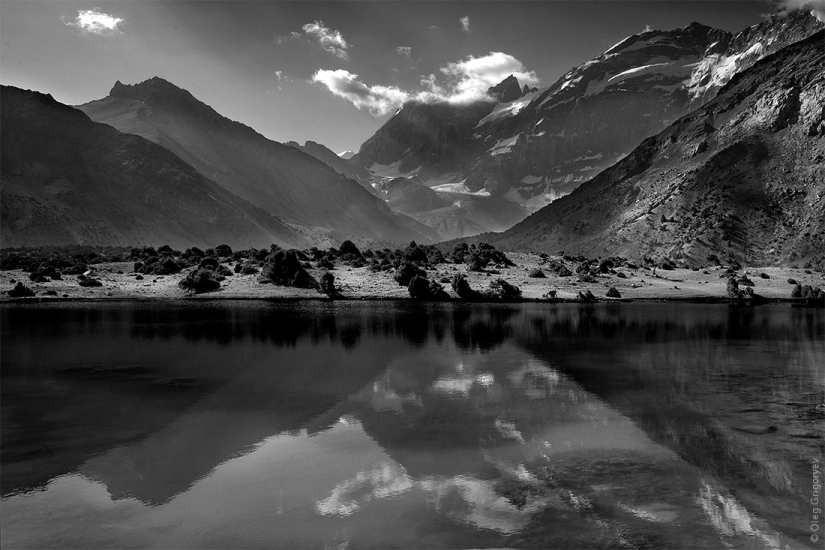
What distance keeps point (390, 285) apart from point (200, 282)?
2210cm

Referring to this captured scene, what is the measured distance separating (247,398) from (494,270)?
58.3 metres

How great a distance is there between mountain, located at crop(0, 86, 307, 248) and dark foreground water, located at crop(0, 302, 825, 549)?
436 feet

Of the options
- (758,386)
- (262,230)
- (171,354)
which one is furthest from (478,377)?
(262,230)

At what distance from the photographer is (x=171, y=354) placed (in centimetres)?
2939

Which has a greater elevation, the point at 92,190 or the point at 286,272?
the point at 92,190

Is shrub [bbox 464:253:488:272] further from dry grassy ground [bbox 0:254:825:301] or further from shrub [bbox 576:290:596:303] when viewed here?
shrub [bbox 576:290:596:303]

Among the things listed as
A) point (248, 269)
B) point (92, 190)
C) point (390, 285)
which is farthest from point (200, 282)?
point (92, 190)

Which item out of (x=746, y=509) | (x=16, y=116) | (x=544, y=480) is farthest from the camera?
(x=16, y=116)

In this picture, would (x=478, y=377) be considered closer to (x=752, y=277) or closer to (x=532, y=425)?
(x=532, y=425)

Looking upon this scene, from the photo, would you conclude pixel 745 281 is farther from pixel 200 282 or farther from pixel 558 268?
pixel 200 282

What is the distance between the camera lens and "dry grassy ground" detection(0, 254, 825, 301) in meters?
62.3

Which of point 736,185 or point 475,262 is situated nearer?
point 475,262

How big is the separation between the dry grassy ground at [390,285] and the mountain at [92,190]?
83.6 meters

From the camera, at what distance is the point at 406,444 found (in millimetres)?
15836
